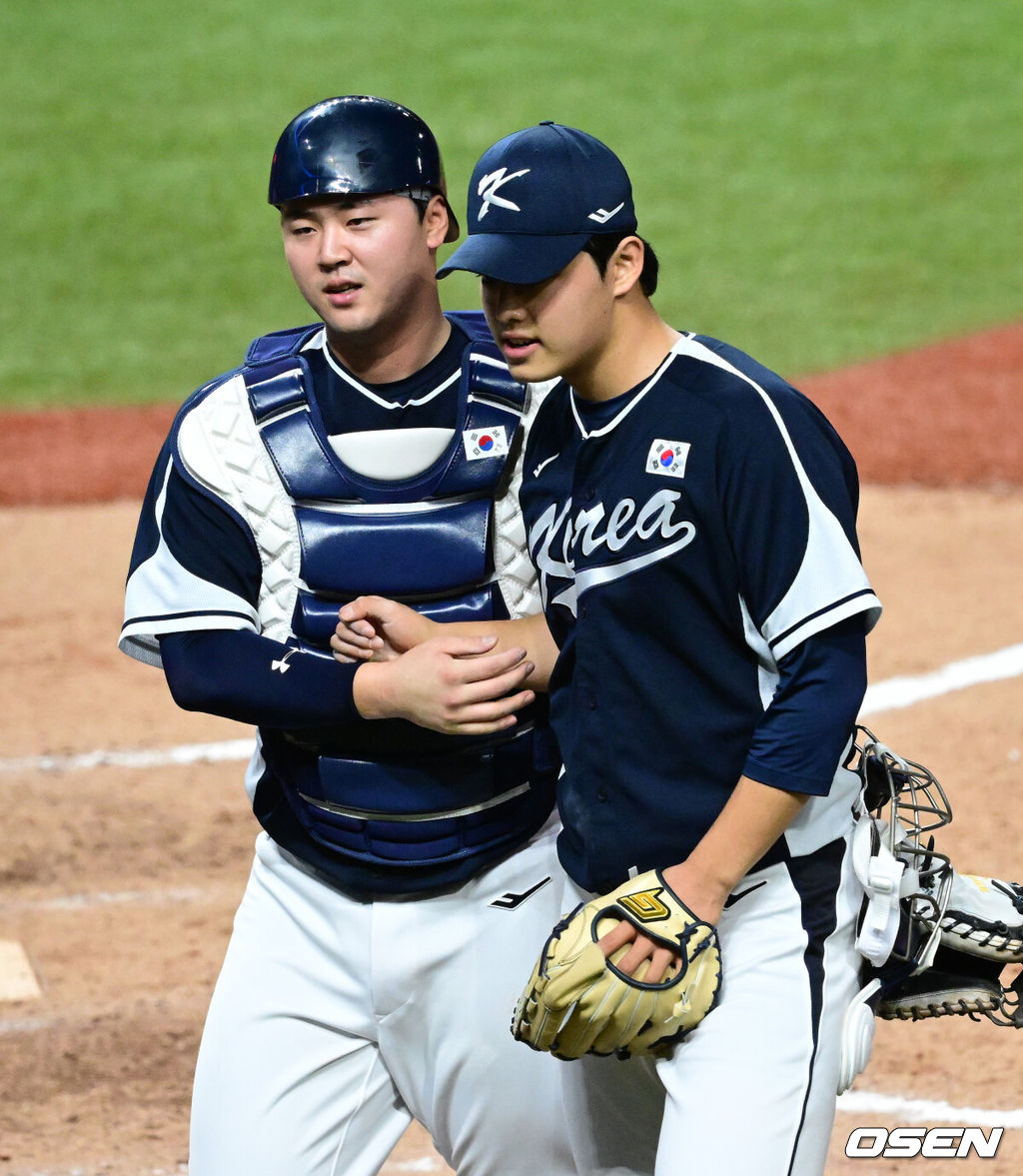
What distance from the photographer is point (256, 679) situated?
259cm

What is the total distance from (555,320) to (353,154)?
1.66 ft

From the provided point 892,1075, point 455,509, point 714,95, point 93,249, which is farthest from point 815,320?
point 455,509

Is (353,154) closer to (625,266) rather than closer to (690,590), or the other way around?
(625,266)

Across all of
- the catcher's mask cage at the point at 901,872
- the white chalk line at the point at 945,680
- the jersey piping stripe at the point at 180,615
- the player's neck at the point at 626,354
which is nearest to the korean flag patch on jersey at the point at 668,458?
the player's neck at the point at 626,354

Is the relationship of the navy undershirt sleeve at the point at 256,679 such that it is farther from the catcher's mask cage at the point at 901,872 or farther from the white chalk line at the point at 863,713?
the white chalk line at the point at 863,713

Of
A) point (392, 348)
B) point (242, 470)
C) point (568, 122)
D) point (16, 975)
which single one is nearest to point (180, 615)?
point (242, 470)

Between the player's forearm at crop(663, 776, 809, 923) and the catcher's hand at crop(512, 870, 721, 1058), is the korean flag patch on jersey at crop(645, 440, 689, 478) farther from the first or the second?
the catcher's hand at crop(512, 870, 721, 1058)

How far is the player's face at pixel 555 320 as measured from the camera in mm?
2312

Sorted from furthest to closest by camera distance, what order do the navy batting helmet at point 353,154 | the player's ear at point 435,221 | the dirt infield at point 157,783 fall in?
the dirt infield at point 157,783, the player's ear at point 435,221, the navy batting helmet at point 353,154

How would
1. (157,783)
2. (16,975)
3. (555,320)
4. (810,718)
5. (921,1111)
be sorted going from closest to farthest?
(810,718) < (555,320) < (921,1111) < (16,975) < (157,783)

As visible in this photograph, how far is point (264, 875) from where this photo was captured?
2.85 metres

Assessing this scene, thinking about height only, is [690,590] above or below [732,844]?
above

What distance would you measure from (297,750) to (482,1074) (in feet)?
1.90

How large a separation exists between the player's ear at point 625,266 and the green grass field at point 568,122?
8.73 meters
